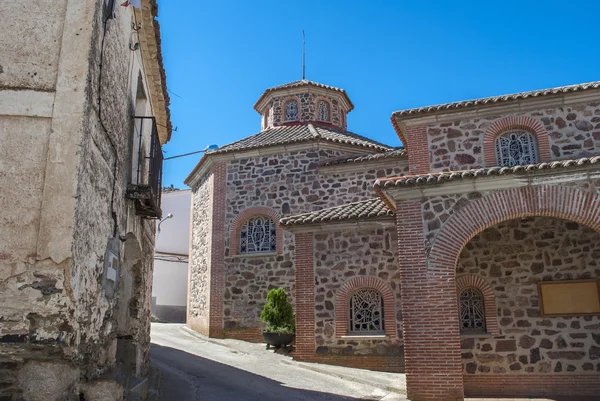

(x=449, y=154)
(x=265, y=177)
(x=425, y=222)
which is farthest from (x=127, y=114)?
(x=265, y=177)

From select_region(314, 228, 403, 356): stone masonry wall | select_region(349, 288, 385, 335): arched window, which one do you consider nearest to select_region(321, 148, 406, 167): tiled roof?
select_region(314, 228, 403, 356): stone masonry wall

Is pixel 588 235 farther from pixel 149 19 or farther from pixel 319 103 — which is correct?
pixel 319 103

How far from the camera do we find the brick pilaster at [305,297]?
11172mm

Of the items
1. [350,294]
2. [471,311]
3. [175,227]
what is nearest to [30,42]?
[350,294]

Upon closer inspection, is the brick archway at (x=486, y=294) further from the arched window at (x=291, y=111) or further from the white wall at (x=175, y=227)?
the white wall at (x=175, y=227)

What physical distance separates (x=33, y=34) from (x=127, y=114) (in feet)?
6.17

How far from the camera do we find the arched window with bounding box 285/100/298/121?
61.4 ft

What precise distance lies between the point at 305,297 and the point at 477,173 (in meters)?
4.93

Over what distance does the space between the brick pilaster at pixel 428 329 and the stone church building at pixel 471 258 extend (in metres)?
0.02

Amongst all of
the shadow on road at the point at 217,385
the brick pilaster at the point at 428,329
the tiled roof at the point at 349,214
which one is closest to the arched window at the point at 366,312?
the tiled roof at the point at 349,214

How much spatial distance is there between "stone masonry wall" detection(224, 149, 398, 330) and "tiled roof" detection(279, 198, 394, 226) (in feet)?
9.54

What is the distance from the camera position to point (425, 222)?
8.54 metres

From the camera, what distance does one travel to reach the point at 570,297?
895 cm

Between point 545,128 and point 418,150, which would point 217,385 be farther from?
point 545,128
